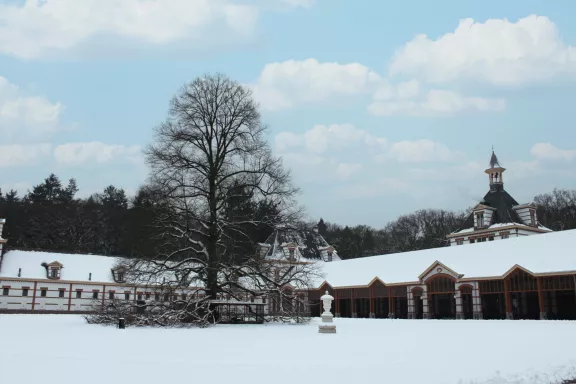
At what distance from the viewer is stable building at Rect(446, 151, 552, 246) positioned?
2152 inches

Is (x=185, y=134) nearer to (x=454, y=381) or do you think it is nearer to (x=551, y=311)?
(x=454, y=381)

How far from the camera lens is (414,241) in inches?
3553

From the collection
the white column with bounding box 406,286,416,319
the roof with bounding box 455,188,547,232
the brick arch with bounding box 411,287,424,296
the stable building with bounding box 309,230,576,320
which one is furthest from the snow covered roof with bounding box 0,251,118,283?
the roof with bounding box 455,188,547,232

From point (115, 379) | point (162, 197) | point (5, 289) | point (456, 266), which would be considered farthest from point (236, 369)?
point (5, 289)

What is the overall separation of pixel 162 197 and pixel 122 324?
708 cm

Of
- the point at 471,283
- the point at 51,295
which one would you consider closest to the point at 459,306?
the point at 471,283

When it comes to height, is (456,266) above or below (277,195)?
below

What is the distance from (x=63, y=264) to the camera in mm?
51938

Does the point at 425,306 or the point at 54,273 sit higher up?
the point at 54,273

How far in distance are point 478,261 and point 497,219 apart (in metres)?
20.5

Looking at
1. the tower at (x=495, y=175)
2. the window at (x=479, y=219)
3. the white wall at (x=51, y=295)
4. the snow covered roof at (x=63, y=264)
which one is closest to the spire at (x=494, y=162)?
the tower at (x=495, y=175)

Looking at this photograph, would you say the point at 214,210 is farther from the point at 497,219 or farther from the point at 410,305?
the point at 497,219

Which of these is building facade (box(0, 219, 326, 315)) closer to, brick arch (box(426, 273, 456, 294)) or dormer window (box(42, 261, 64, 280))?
dormer window (box(42, 261, 64, 280))

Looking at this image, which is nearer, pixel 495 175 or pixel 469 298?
pixel 469 298
